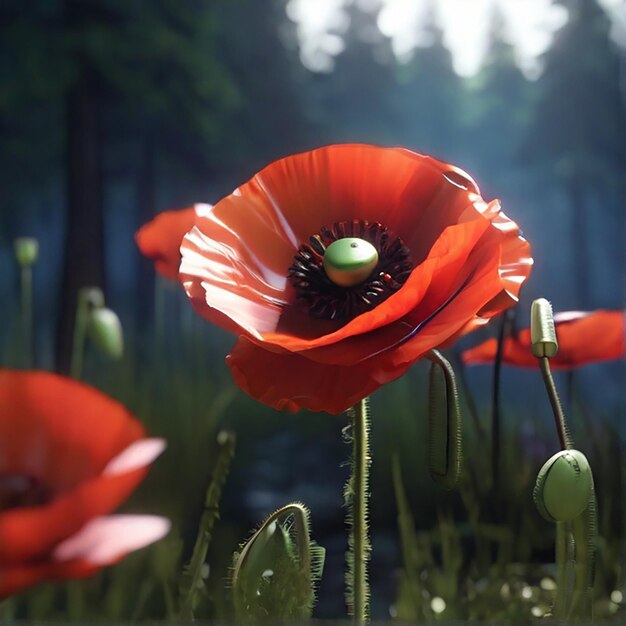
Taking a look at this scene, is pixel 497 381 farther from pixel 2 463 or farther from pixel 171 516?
pixel 2 463

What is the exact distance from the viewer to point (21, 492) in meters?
0.71

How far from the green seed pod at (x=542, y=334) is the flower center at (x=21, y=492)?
41cm

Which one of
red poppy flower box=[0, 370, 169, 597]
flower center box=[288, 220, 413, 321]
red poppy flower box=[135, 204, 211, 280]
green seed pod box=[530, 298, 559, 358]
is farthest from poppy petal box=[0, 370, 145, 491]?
green seed pod box=[530, 298, 559, 358]

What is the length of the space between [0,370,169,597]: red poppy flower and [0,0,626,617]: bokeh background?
3 centimetres

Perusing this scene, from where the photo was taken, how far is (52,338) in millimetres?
740

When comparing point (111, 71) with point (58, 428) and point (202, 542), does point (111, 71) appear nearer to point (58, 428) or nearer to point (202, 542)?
point (58, 428)

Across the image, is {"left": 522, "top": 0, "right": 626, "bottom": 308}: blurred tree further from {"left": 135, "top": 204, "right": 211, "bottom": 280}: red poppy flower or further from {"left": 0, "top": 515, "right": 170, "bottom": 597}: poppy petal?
{"left": 0, "top": 515, "right": 170, "bottom": 597}: poppy petal

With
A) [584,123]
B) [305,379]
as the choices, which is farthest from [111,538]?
[584,123]

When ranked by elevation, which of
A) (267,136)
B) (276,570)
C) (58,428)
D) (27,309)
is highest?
(267,136)

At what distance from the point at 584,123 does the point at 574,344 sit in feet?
0.68

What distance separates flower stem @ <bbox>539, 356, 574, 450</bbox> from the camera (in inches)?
25.4

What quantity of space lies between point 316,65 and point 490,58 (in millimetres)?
161

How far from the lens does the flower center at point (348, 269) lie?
1.79 feet

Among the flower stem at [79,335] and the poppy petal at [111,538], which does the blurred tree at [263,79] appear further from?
the poppy petal at [111,538]
